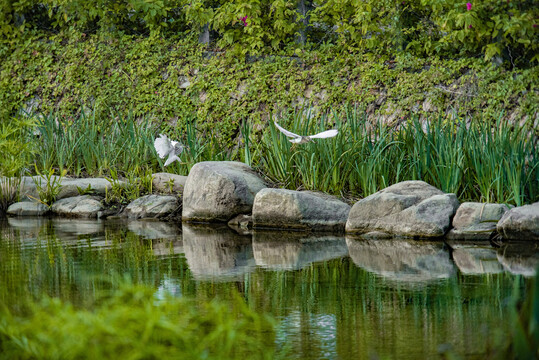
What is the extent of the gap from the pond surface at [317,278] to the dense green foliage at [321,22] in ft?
14.9

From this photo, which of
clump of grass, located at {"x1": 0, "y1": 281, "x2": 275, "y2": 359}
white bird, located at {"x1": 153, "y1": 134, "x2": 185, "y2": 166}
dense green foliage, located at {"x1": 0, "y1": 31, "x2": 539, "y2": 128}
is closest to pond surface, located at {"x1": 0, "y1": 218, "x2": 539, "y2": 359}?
clump of grass, located at {"x1": 0, "y1": 281, "x2": 275, "y2": 359}

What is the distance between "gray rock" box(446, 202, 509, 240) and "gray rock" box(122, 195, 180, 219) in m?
3.66

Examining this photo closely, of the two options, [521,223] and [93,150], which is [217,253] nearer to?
[521,223]

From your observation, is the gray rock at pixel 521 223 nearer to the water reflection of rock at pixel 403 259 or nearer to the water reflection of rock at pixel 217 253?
the water reflection of rock at pixel 403 259

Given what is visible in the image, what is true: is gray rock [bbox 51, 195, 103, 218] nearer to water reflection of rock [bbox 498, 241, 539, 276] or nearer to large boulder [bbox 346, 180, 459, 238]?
large boulder [bbox 346, 180, 459, 238]

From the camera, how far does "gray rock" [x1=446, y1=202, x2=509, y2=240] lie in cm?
619

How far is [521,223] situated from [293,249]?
206 centimetres

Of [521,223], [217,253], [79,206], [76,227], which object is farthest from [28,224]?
[521,223]

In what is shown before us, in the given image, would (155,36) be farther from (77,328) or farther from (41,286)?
(77,328)

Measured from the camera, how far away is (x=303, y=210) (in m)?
7.08

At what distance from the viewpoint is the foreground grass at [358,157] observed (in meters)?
6.83

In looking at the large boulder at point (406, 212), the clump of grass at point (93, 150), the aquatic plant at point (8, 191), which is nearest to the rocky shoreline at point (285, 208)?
the large boulder at point (406, 212)

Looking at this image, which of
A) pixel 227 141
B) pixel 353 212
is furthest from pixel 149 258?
pixel 227 141

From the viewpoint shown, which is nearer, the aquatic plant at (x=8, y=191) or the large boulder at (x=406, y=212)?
the large boulder at (x=406, y=212)
